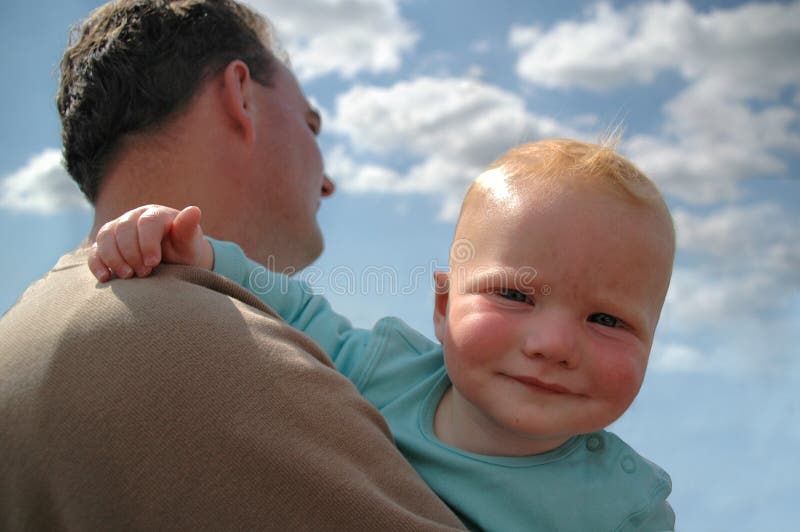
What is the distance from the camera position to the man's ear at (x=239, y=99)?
10.1ft

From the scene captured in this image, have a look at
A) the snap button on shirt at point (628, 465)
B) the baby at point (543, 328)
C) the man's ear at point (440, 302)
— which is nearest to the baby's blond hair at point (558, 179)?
the baby at point (543, 328)

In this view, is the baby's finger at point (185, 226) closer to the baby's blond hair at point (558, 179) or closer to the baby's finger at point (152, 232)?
the baby's finger at point (152, 232)

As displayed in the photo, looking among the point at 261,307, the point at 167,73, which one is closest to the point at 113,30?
the point at 167,73

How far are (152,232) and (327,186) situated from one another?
2063 millimetres

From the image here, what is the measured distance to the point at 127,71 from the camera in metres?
2.94

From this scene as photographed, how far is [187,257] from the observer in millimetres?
1929

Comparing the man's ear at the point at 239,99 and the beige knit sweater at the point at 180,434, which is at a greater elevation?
the man's ear at the point at 239,99

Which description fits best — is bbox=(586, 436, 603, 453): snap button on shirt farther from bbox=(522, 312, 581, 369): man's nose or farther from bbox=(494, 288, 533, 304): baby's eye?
bbox=(494, 288, 533, 304): baby's eye

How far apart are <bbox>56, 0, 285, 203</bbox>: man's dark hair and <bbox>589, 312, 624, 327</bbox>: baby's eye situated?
1.96m

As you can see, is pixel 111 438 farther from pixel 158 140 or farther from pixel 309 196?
pixel 309 196

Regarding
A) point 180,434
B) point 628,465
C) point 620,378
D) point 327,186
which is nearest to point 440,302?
point 620,378

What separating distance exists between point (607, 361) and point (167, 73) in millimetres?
2173

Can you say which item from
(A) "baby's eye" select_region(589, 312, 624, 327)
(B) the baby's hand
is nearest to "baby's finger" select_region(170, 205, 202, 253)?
A: (B) the baby's hand

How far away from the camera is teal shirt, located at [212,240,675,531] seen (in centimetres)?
196
